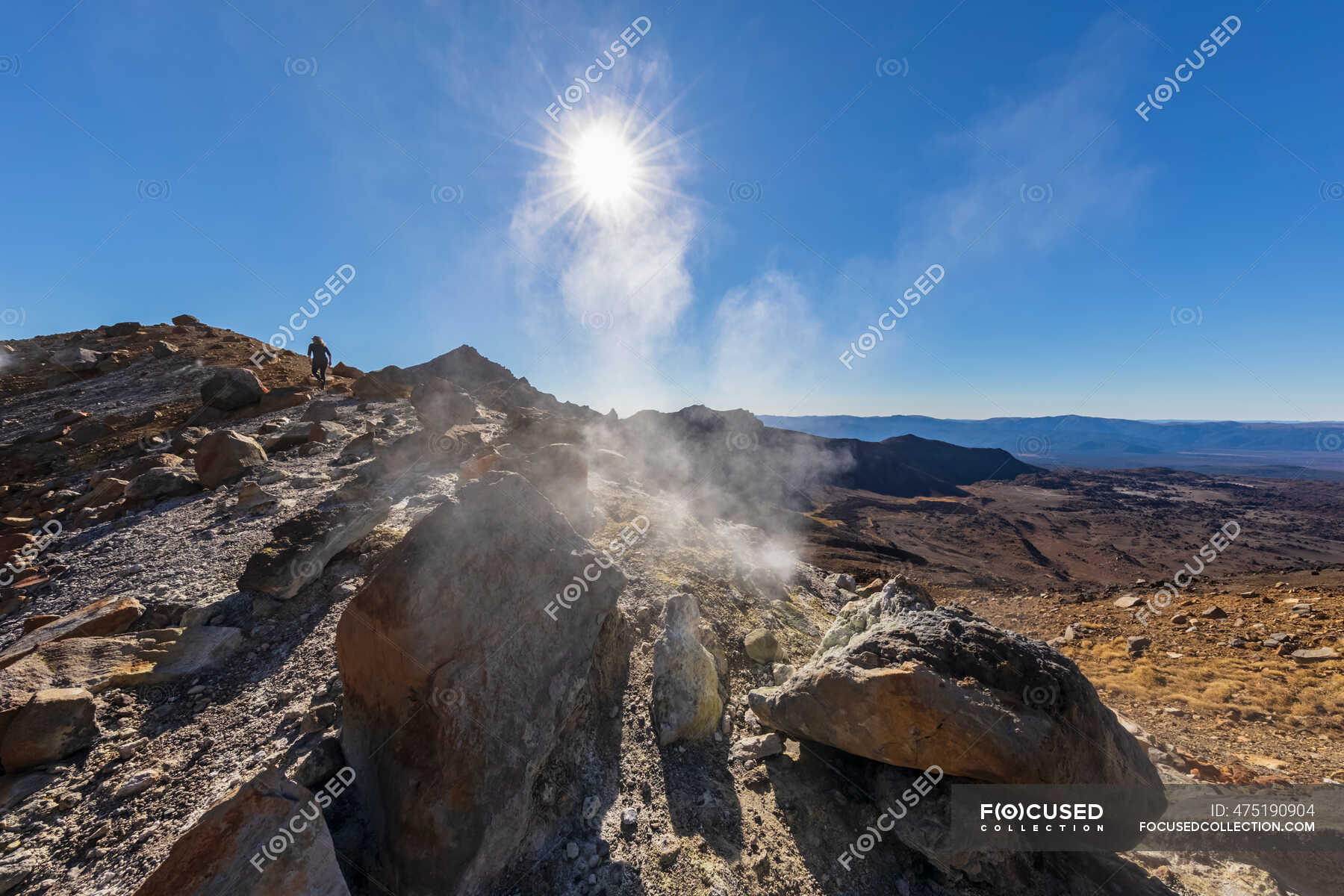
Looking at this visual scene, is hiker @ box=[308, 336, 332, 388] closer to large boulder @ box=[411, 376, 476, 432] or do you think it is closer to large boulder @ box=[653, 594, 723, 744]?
large boulder @ box=[411, 376, 476, 432]

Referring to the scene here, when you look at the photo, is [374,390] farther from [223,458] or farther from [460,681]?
[460,681]

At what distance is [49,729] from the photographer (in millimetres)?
4004

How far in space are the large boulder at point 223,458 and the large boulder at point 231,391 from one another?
5.90 m

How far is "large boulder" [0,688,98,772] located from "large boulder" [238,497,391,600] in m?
1.96

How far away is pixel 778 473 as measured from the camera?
5619 cm

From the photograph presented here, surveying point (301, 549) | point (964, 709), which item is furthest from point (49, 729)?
point (964, 709)

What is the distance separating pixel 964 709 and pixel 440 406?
51.9 ft

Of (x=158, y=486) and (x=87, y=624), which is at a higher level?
(x=158, y=486)

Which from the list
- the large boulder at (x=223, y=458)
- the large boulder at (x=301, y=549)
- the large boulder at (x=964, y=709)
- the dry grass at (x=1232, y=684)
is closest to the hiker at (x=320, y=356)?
the large boulder at (x=223, y=458)

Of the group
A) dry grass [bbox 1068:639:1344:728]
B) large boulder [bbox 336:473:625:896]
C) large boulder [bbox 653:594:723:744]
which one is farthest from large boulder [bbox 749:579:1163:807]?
dry grass [bbox 1068:639:1344:728]

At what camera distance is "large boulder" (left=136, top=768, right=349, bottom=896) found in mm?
2926

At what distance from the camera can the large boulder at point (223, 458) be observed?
30.8ft

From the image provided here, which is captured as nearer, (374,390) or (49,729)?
(49,729)

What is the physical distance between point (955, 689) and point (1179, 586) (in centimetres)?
1823
